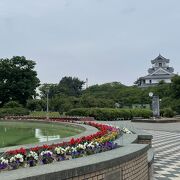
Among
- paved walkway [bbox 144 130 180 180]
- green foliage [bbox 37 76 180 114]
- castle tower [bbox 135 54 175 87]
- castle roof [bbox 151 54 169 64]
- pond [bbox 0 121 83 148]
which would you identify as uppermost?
castle roof [bbox 151 54 169 64]

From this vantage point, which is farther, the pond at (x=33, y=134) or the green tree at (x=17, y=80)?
the green tree at (x=17, y=80)

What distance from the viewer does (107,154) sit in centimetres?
596

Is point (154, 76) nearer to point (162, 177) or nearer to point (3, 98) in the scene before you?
point (3, 98)

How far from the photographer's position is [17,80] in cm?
5344

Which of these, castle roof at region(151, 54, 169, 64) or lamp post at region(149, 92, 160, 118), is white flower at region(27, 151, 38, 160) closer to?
lamp post at region(149, 92, 160, 118)

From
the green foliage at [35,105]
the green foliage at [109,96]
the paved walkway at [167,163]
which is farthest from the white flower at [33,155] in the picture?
the green foliage at [35,105]

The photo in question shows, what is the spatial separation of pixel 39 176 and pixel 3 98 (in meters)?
50.7

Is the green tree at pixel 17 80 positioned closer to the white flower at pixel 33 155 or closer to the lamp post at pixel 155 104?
the lamp post at pixel 155 104

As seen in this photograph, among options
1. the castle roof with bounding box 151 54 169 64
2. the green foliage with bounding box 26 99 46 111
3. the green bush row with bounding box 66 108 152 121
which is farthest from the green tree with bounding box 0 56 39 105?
the castle roof with bounding box 151 54 169 64

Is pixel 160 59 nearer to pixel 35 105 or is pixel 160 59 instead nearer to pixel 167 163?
pixel 35 105

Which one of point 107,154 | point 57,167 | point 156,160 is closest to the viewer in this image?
point 57,167

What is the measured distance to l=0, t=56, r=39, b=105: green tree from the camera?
52.6m

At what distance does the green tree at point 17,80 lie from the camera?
172ft

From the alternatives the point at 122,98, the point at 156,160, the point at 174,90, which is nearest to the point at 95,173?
the point at 156,160
